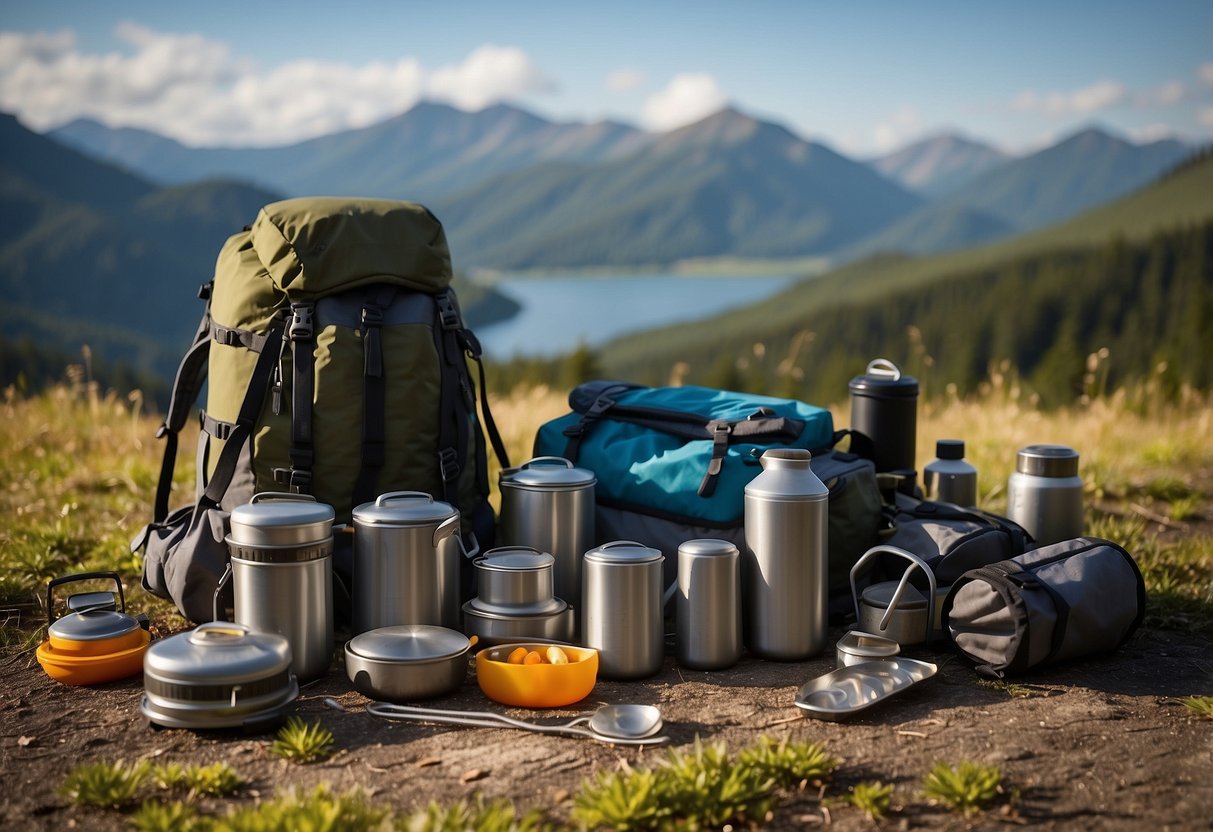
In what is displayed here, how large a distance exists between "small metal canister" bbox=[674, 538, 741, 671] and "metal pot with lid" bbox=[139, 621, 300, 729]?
137 cm

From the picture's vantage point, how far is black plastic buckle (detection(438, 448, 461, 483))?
167 inches

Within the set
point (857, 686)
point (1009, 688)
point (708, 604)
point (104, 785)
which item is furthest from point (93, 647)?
point (1009, 688)

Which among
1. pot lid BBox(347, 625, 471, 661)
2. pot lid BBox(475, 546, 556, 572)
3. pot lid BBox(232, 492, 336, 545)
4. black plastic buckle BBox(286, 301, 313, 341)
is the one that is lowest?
pot lid BBox(347, 625, 471, 661)

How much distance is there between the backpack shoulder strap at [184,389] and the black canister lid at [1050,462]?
356cm

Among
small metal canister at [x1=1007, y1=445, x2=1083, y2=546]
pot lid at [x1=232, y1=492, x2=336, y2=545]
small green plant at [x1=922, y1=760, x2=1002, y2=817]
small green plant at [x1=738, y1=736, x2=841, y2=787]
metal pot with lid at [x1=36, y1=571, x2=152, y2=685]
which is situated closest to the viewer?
small green plant at [x1=922, y1=760, x2=1002, y2=817]

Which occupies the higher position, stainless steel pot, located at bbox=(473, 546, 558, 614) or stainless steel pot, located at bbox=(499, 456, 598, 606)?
stainless steel pot, located at bbox=(499, 456, 598, 606)

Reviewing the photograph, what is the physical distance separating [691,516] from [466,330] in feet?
3.92

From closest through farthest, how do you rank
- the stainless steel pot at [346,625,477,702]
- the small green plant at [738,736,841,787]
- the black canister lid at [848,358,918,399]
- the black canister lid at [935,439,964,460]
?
the small green plant at [738,736,841,787] → the stainless steel pot at [346,625,477,702] → the black canister lid at [848,358,918,399] → the black canister lid at [935,439,964,460]

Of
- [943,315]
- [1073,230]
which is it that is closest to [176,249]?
[943,315]

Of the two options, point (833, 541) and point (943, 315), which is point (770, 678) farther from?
point (943, 315)

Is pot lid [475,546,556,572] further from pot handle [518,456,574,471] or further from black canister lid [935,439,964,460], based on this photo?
black canister lid [935,439,964,460]

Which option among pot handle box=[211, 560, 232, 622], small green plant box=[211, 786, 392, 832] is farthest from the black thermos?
small green plant box=[211, 786, 392, 832]

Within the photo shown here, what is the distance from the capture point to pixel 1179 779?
278 centimetres

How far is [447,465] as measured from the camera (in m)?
4.25
